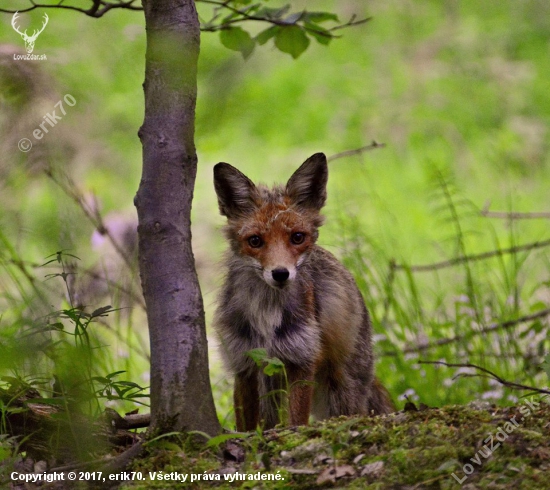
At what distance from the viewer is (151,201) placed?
385cm

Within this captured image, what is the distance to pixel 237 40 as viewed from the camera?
195 inches

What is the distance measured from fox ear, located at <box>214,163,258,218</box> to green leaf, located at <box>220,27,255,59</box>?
0.76 m

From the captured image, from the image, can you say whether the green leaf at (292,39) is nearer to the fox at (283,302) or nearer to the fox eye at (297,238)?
the fox at (283,302)


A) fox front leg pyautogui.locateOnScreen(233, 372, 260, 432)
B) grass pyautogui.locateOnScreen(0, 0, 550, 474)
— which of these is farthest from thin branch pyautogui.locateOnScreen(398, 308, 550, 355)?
fox front leg pyautogui.locateOnScreen(233, 372, 260, 432)

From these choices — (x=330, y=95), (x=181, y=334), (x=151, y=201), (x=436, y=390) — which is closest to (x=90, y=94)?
(x=151, y=201)

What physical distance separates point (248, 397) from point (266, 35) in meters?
2.39

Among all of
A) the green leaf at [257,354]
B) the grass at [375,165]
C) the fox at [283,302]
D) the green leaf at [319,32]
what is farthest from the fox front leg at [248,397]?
the green leaf at [319,32]

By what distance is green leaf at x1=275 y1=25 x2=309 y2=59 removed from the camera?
499 centimetres

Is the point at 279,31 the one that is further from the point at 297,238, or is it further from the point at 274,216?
the point at 297,238

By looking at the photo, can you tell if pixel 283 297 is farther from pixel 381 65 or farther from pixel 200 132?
pixel 381 65

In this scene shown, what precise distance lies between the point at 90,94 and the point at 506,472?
2.89 meters

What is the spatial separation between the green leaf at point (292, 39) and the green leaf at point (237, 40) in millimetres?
182

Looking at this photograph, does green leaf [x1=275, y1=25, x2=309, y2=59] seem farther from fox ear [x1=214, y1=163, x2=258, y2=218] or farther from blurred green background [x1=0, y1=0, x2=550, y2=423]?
fox ear [x1=214, y1=163, x2=258, y2=218]

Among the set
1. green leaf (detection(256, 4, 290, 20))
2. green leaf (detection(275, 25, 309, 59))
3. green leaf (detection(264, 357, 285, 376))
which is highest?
green leaf (detection(256, 4, 290, 20))
